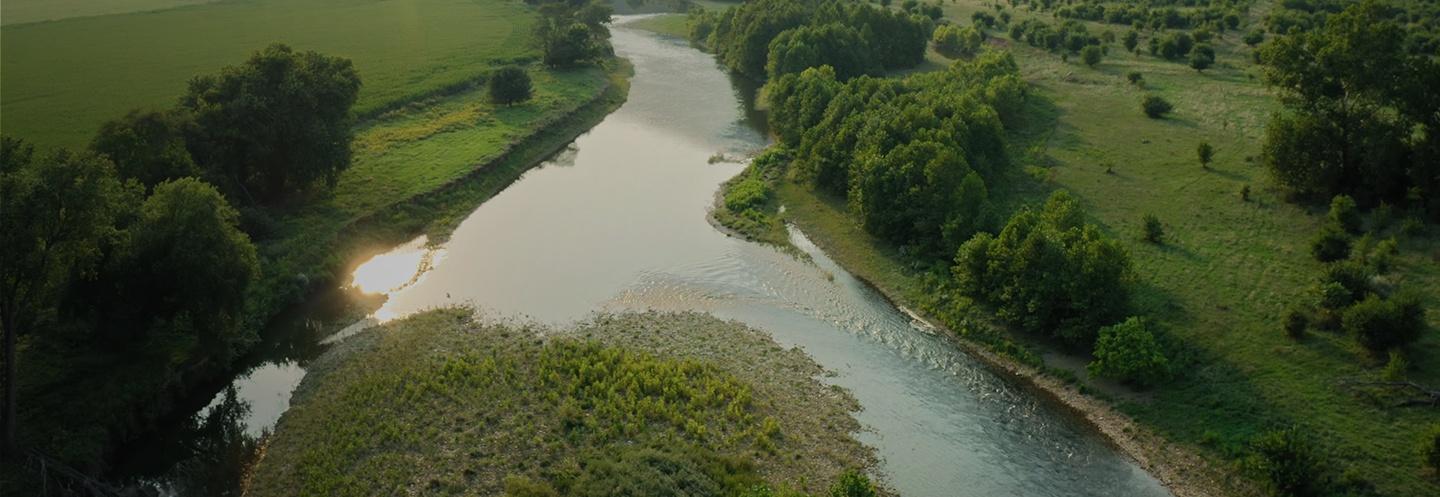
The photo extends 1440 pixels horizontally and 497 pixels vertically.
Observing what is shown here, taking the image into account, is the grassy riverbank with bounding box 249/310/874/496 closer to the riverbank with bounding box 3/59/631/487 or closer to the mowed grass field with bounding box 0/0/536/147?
the riverbank with bounding box 3/59/631/487

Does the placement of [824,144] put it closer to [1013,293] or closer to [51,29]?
[1013,293]

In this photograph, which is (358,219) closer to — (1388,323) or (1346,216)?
(1388,323)

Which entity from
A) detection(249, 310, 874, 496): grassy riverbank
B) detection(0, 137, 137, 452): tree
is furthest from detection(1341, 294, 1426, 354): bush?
detection(0, 137, 137, 452): tree

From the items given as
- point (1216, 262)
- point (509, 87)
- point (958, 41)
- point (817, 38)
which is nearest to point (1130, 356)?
point (1216, 262)

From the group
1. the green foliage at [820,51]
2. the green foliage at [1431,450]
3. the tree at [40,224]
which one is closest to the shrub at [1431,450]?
the green foliage at [1431,450]

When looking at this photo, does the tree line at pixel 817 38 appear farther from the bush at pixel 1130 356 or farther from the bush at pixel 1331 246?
the bush at pixel 1130 356

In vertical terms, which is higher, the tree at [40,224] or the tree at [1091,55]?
the tree at [40,224]
